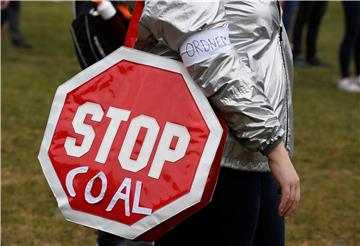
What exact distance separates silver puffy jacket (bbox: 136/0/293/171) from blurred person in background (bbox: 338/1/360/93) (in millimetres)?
6052

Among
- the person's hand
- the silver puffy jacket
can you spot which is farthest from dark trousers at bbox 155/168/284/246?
the person's hand

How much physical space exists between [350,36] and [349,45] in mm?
127

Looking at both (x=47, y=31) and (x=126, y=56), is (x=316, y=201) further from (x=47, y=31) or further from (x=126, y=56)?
(x=47, y=31)

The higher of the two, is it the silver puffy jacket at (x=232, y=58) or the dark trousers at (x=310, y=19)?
the silver puffy jacket at (x=232, y=58)

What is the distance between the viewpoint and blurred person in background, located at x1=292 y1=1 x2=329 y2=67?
980 centimetres

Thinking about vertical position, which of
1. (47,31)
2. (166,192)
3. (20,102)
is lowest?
(47,31)

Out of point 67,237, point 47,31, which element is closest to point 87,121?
point 67,237

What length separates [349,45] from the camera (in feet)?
28.0

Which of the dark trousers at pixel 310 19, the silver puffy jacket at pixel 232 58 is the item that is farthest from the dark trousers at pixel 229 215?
the dark trousers at pixel 310 19

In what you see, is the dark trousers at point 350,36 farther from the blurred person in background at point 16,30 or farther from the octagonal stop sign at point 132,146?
the octagonal stop sign at point 132,146

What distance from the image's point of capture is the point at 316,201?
4953mm

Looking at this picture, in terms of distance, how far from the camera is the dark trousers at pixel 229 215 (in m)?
2.39

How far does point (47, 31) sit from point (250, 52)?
9.75 m

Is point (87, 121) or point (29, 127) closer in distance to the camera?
point (87, 121)
